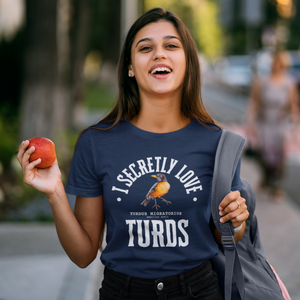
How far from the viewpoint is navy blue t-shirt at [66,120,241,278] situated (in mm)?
1920

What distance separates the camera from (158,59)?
2051mm

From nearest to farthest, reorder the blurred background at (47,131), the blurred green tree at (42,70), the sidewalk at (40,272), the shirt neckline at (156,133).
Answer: the shirt neckline at (156,133) < the sidewalk at (40,272) < the blurred background at (47,131) < the blurred green tree at (42,70)

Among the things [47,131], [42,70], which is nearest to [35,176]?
[47,131]

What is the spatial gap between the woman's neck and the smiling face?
0.17ft

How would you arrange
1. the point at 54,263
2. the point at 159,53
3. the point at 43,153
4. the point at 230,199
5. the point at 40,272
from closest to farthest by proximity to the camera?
the point at 230,199 < the point at 43,153 < the point at 159,53 < the point at 40,272 < the point at 54,263

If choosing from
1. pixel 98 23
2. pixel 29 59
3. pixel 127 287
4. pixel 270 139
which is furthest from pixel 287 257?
pixel 98 23

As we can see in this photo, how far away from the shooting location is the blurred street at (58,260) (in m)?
3.59

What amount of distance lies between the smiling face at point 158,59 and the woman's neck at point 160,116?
2.0 inches

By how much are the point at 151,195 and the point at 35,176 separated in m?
0.51

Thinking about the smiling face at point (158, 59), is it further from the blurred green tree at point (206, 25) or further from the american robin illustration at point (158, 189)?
the blurred green tree at point (206, 25)

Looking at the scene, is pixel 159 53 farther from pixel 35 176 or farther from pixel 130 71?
pixel 35 176

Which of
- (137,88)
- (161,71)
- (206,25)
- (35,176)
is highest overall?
(161,71)

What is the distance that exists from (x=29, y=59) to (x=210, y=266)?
6349 mm

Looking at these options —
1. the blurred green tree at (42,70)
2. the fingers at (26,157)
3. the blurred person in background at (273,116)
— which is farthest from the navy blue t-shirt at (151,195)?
the blurred green tree at (42,70)
